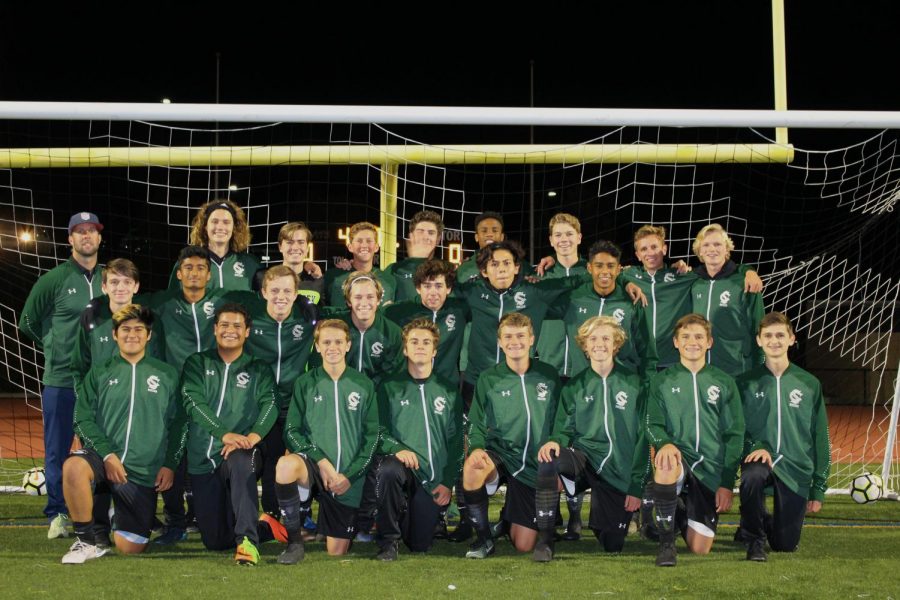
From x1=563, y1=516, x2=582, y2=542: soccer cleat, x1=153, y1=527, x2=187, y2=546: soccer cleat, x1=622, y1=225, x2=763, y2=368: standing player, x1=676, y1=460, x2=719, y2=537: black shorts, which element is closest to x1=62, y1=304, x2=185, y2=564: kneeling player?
x1=153, y1=527, x2=187, y2=546: soccer cleat

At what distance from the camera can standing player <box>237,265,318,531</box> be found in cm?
488

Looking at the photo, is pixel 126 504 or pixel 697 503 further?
pixel 697 503

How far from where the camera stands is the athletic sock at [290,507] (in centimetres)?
436

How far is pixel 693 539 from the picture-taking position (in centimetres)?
459

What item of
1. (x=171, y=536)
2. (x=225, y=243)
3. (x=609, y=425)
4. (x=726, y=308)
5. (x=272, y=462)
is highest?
(x=225, y=243)

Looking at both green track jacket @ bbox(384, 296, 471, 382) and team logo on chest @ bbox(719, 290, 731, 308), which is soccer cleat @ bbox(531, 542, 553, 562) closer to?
green track jacket @ bbox(384, 296, 471, 382)

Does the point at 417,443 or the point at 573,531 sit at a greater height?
the point at 417,443

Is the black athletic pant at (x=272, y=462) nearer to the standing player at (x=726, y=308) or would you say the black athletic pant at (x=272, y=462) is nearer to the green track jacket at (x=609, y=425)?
the green track jacket at (x=609, y=425)

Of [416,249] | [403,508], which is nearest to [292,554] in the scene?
[403,508]

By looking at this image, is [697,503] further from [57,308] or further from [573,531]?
[57,308]

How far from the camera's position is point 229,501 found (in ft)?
15.1

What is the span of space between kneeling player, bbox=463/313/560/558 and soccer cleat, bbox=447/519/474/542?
0.25 metres

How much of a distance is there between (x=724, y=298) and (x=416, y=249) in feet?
5.83


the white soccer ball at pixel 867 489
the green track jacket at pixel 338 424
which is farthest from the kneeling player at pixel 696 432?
the white soccer ball at pixel 867 489
